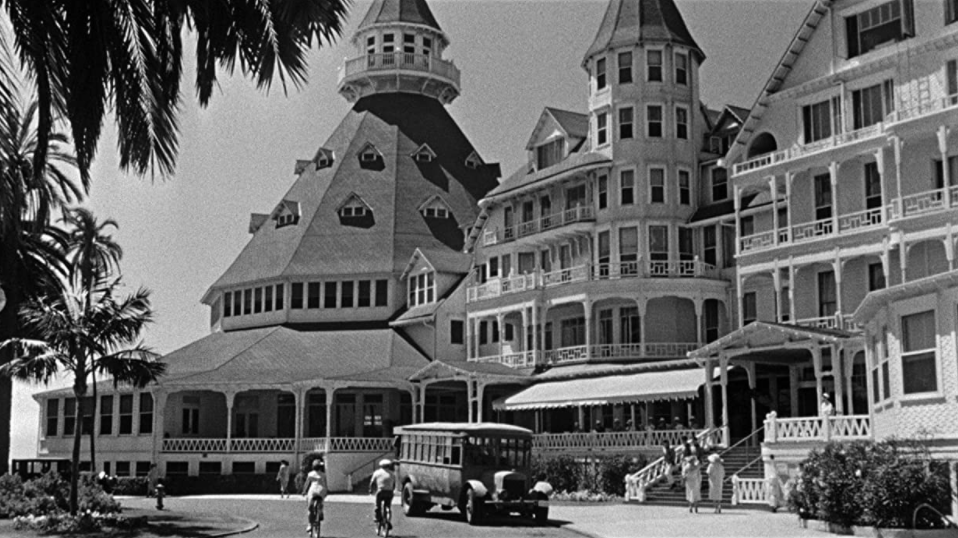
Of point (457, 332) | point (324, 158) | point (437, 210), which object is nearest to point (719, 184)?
point (457, 332)

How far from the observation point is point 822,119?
46500 millimetres

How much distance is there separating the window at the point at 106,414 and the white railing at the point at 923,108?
132 ft

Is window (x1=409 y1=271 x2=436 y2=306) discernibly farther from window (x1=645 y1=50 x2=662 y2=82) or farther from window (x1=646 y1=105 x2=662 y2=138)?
window (x1=645 y1=50 x2=662 y2=82)

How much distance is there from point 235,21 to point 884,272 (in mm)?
32378

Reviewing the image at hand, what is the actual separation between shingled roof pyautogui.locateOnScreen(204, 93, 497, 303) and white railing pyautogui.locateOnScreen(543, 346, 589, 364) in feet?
40.0

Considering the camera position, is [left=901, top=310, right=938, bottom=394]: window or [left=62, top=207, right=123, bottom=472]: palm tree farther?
[left=62, top=207, right=123, bottom=472]: palm tree

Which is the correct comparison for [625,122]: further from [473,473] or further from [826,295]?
[473,473]

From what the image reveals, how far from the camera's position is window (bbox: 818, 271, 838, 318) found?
46.0m

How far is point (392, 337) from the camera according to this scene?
219ft

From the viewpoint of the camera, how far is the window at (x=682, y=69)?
56.4 metres

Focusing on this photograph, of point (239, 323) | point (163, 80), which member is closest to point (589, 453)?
point (239, 323)

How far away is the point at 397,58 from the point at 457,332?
804 inches

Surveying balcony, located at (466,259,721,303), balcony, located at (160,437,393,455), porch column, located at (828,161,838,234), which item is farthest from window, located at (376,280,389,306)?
porch column, located at (828,161,838,234)

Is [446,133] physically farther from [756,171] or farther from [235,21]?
[235,21]
